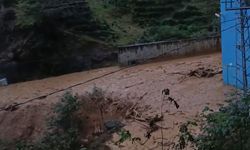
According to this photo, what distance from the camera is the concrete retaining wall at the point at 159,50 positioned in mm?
18688

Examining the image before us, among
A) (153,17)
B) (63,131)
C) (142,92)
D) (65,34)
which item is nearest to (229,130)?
(63,131)

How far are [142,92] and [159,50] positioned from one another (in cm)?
483

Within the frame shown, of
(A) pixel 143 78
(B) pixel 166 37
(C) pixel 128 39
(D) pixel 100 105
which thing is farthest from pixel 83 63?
(D) pixel 100 105

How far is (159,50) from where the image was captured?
61.9 ft

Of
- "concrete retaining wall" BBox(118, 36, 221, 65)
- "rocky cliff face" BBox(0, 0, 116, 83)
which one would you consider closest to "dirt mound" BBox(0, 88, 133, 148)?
"concrete retaining wall" BBox(118, 36, 221, 65)

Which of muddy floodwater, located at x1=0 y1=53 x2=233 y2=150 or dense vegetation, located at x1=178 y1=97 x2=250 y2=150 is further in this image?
muddy floodwater, located at x1=0 y1=53 x2=233 y2=150

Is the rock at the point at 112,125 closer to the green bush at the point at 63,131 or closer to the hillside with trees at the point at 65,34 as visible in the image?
the green bush at the point at 63,131

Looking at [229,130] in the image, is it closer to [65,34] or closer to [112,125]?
[112,125]

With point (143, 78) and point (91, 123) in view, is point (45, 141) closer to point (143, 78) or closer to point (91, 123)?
point (91, 123)

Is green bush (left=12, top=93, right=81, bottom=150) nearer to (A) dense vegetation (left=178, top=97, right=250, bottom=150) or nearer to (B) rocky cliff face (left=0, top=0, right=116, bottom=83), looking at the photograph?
(A) dense vegetation (left=178, top=97, right=250, bottom=150)

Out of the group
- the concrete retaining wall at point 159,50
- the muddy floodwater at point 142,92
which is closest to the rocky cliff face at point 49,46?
the muddy floodwater at point 142,92

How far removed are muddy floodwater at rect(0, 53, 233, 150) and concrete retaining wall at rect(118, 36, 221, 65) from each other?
48 cm

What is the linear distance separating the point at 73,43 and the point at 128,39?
243cm

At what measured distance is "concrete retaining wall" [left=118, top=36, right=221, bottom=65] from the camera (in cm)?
1869
